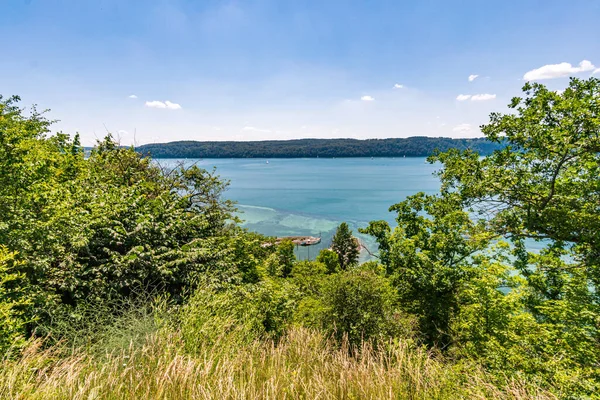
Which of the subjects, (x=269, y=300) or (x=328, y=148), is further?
(x=328, y=148)

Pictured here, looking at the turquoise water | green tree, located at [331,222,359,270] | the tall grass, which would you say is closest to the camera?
the tall grass

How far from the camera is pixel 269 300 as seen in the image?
25.5 feet

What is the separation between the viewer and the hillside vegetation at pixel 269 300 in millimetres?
2646

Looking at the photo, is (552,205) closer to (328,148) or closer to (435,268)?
(435,268)

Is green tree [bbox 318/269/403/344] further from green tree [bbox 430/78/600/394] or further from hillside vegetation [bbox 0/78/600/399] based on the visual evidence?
green tree [bbox 430/78/600/394]

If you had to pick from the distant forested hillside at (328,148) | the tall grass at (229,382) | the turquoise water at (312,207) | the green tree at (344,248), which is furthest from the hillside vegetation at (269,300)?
the distant forested hillside at (328,148)

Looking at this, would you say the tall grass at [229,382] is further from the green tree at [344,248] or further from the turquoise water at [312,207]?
the green tree at [344,248]

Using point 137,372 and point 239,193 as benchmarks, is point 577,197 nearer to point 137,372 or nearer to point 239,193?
point 137,372

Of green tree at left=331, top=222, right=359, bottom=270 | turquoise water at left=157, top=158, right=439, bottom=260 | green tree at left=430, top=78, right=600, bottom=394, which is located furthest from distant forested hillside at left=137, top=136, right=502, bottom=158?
green tree at left=430, top=78, right=600, bottom=394

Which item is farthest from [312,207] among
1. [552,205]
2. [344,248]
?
[552,205]

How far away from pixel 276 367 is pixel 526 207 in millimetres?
7050

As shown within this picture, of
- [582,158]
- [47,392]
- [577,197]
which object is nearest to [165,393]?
[47,392]

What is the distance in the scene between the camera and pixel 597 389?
3.94m

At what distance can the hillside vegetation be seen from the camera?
2646 mm
